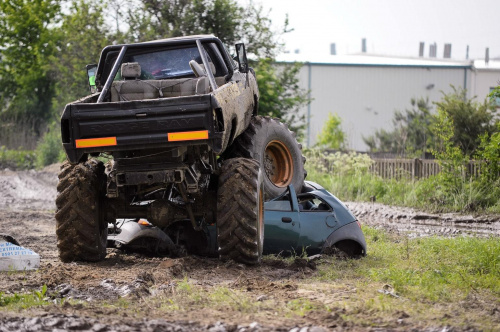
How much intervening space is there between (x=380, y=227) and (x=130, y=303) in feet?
32.3

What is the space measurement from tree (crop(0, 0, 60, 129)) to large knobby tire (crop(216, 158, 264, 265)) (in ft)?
122

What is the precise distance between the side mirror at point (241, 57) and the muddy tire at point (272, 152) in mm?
862

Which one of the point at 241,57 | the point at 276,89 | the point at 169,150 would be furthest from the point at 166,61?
the point at 276,89

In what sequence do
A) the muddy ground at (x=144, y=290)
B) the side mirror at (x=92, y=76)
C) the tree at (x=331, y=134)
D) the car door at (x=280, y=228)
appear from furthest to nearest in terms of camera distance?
the tree at (x=331, y=134) → the side mirror at (x=92, y=76) → the car door at (x=280, y=228) → the muddy ground at (x=144, y=290)

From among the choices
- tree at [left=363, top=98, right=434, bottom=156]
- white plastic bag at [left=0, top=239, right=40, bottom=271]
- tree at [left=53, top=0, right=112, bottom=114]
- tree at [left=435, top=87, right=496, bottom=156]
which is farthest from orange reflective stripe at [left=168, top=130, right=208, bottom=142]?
tree at [left=363, top=98, right=434, bottom=156]

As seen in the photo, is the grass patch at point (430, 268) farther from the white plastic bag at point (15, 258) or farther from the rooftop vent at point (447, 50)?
the rooftop vent at point (447, 50)

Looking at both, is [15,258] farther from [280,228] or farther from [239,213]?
[280,228]

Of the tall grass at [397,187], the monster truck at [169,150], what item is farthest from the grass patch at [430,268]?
the tall grass at [397,187]

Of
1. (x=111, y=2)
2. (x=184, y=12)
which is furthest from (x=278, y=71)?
(x=111, y=2)

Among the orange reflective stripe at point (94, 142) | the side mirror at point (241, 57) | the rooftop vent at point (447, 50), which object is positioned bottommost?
the orange reflective stripe at point (94, 142)

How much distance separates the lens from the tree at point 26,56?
46.4 meters

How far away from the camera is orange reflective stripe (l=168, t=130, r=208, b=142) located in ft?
29.6

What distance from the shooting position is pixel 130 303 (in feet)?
23.5

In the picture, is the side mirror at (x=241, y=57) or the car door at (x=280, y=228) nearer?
the car door at (x=280, y=228)
